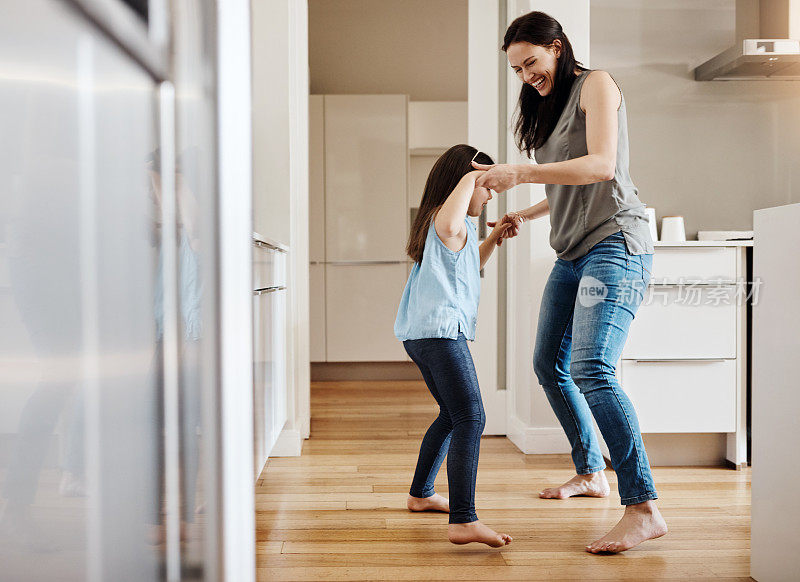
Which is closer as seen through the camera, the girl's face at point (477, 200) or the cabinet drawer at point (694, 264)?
the girl's face at point (477, 200)

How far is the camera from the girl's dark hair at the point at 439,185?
1.71m

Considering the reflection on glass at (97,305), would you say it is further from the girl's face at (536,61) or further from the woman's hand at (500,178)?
the girl's face at (536,61)

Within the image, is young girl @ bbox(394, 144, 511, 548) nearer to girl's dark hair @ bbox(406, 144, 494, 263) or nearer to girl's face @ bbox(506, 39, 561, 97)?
girl's dark hair @ bbox(406, 144, 494, 263)

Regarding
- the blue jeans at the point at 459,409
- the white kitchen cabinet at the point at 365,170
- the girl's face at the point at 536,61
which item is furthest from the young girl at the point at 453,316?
the white kitchen cabinet at the point at 365,170

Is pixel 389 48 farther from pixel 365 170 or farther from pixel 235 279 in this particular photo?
Answer: pixel 235 279

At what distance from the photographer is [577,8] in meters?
2.60

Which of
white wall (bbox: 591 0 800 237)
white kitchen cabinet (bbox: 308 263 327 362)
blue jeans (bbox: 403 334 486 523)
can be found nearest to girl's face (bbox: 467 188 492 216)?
blue jeans (bbox: 403 334 486 523)

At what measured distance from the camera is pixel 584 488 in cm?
203

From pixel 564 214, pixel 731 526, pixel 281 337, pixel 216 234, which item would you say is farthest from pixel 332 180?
pixel 216 234

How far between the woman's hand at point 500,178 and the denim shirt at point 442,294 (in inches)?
5.7

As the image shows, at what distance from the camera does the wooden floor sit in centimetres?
149

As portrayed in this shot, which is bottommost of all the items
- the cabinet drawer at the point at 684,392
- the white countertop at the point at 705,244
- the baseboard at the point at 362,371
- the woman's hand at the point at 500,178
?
the baseboard at the point at 362,371

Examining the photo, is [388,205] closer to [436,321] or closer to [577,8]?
[577,8]

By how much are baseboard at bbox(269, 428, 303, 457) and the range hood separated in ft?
7.67
